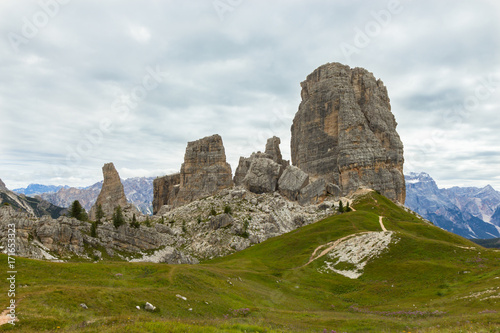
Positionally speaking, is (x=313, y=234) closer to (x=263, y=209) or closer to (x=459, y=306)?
(x=263, y=209)

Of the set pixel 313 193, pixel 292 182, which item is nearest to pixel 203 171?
pixel 292 182

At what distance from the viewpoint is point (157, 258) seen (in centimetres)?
7919

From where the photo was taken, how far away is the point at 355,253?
65688mm

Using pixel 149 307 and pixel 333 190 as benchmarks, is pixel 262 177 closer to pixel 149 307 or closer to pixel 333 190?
pixel 333 190

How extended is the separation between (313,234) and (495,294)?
56.8 meters

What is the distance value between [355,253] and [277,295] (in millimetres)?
27512

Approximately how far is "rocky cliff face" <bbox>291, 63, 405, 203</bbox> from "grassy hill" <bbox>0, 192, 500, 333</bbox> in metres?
106

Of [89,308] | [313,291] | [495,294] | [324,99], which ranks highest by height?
[324,99]

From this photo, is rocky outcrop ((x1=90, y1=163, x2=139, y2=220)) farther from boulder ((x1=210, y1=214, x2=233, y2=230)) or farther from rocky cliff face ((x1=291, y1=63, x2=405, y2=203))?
rocky cliff face ((x1=291, y1=63, x2=405, y2=203))

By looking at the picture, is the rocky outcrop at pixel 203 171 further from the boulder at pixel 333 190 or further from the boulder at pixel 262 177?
the boulder at pixel 333 190

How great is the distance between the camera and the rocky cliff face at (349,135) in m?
167

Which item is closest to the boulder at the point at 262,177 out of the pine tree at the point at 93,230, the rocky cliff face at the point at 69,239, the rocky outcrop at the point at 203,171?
the rocky outcrop at the point at 203,171

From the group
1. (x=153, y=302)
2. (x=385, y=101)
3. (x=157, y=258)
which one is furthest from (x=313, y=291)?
(x=385, y=101)

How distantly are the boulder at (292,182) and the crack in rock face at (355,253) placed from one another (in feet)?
285
